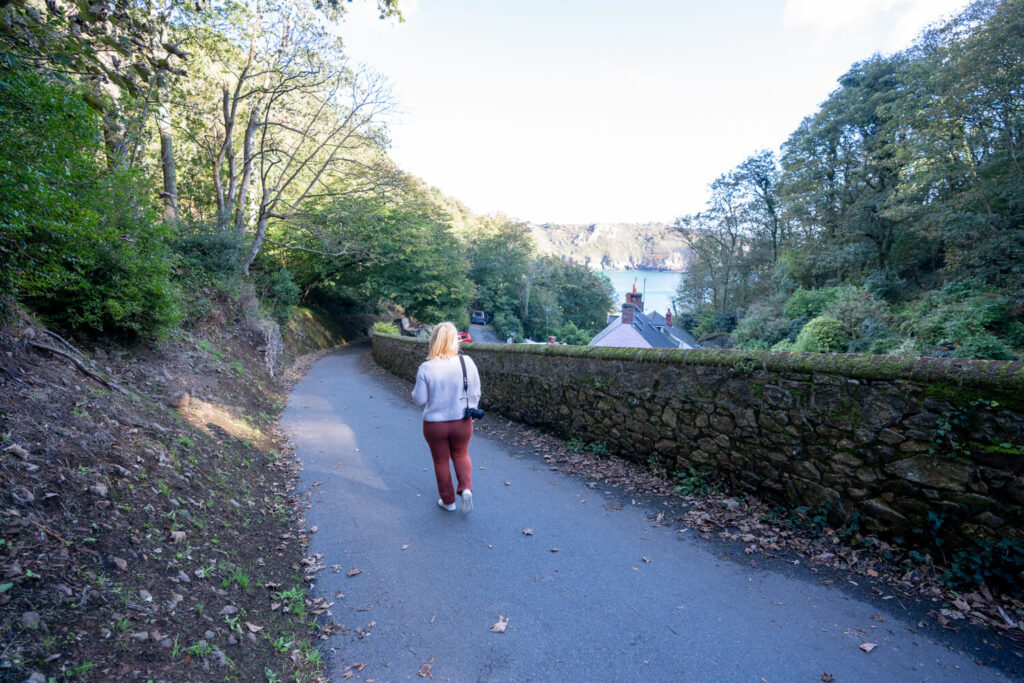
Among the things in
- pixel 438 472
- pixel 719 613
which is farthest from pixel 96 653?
pixel 719 613

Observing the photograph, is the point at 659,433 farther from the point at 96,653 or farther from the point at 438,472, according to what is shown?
the point at 96,653

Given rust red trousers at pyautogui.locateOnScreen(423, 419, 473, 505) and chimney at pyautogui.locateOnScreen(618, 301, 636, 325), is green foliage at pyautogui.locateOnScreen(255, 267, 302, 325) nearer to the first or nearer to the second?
rust red trousers at pyautogui.locateOnScreen(423, 419, 473, 505)

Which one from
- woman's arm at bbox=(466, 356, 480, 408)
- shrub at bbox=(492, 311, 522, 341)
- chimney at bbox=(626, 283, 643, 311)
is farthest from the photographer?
shrub at bbox=(492, 311, 522, 341)

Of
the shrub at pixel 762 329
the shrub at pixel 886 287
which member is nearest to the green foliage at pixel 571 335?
the shrub at pixel 762 329

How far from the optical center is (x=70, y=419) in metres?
3.68

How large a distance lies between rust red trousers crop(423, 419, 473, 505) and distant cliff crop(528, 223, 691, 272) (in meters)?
140

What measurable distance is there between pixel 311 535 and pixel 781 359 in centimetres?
478

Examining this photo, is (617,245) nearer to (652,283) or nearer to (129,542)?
(652,283)

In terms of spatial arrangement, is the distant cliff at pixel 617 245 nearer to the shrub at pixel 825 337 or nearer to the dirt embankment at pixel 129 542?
the shrub at pixel 825 337

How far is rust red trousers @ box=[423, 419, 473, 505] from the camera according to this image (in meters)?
4.49

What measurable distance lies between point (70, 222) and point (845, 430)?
6.80 metres

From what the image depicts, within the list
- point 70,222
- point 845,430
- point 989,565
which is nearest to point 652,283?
point 845,430

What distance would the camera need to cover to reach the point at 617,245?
15788 cm

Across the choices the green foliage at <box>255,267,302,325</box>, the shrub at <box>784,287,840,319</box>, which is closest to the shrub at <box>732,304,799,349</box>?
the shrub at <box>784,287,840,319</box>
